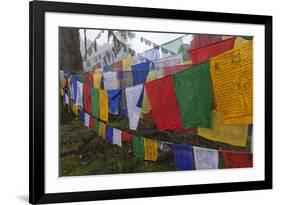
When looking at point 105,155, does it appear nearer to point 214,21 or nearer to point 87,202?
point 87,202

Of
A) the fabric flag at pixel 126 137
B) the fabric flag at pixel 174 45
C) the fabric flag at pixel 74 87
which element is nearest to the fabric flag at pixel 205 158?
the fabric flag at pixel 126 137

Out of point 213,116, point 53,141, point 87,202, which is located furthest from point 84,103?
point 213,116

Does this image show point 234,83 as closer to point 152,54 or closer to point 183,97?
point 183,97

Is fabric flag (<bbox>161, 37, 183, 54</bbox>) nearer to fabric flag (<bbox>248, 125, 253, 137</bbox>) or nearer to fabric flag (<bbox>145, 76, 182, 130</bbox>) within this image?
fabric flag (<bbox>145, 76, 182, 130</bbox>)

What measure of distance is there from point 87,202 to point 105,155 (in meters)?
0.15

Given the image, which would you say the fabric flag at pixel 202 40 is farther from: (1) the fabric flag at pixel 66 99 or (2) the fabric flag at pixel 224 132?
(1) the fabric flag at pixel 66 99

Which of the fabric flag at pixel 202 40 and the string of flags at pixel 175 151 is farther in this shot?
the fabric flag at pixel 202 40

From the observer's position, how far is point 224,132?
1686mm

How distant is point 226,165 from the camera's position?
1689 mm

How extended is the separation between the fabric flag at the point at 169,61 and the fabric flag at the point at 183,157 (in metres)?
0.26

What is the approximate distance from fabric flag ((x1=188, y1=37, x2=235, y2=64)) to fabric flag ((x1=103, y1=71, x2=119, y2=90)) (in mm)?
265

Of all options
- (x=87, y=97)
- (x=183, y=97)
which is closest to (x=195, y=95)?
(x=183, y=97)

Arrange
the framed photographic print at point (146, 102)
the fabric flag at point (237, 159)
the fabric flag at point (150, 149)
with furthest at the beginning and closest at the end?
the fabric flag at point (237, 159) < the fabric flag at point (150, 149) < the framed photographic print at point (146, 102)

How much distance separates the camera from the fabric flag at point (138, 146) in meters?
1.58
